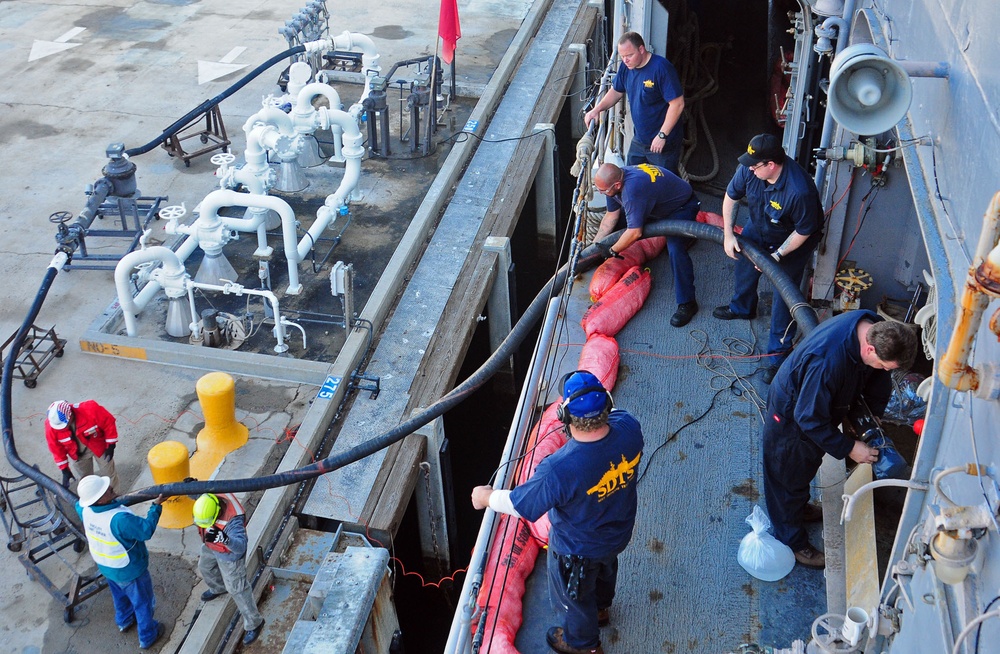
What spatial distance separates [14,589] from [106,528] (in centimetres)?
178

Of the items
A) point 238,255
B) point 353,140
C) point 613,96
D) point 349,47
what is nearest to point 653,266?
point 613,96

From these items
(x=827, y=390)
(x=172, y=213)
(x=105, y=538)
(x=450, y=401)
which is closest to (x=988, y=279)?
(x=827, y=390)

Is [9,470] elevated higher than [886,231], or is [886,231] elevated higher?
[886,231]

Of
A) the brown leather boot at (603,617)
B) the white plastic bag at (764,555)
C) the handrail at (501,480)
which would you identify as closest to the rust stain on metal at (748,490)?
the white plastic bag at (764,555)

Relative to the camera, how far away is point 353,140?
40.6 feet

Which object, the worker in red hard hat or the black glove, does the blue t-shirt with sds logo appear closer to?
the black glove

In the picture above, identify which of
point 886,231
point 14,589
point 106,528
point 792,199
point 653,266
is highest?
point 792,199

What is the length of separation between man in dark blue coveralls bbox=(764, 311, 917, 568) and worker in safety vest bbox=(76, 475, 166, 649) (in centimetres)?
447

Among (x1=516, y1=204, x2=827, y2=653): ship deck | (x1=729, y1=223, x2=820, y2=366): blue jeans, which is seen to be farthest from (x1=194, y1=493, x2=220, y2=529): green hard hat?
(x1=729, y1=223, x2=820, y2=366): blue jeans

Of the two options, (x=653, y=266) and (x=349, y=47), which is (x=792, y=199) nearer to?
→ (x=653, y=266)

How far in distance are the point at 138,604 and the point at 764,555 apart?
4.60 m

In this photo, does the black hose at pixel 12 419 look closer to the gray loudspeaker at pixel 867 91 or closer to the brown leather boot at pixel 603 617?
the brown leather boot at pixel 603 617

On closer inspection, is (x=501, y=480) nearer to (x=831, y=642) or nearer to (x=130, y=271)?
(x=831, y=642)

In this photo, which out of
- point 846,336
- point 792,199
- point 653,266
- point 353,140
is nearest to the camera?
point 846,336
